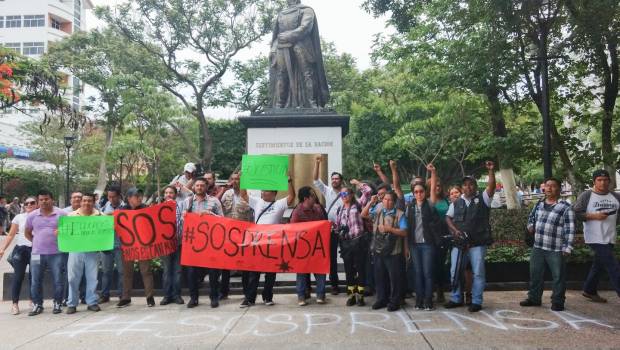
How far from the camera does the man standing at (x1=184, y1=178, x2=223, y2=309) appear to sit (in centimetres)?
797

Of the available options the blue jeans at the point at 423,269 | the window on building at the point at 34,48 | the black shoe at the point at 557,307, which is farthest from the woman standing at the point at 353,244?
the window on building at the point at 34,48

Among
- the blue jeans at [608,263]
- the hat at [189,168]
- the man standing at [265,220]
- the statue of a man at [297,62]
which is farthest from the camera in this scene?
the statue of a man at [297,62]

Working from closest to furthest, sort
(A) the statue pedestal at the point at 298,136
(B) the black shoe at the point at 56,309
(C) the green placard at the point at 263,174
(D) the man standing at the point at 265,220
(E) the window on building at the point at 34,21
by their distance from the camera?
(B) the black shoe at the point at 56,309 → (D) the man standing at the point at 265,220 → (C) the green placard at the point at 263,174 → (A) the statue pedestal at the point at 298,136 → (E) the window on building at the point at 34,21

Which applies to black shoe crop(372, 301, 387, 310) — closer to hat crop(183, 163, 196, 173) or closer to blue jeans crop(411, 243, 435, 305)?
blue jeans crop(411, 243, 435, 305)

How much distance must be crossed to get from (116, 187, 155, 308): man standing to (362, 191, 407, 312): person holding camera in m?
3.32

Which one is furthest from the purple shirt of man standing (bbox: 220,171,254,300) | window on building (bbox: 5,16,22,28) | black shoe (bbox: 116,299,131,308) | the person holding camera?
window on building (bbox: 5,16,22,28)

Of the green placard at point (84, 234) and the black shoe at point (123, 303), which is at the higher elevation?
the green placard at point (84, 234)

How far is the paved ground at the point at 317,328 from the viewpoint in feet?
19.3

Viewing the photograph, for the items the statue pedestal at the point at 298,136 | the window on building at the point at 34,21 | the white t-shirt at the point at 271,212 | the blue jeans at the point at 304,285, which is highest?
the window on building at the point at 34,21

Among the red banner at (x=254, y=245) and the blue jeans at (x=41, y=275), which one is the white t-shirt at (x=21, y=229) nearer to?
the blue jeans at (x=41, y=275)

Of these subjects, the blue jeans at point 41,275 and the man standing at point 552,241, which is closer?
the man standing at point 552,241

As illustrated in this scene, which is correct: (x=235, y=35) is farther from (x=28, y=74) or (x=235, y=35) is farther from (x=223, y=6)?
(x=28, y=74)

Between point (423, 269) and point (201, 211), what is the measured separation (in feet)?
10.8

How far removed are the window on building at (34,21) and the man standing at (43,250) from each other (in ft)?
213
